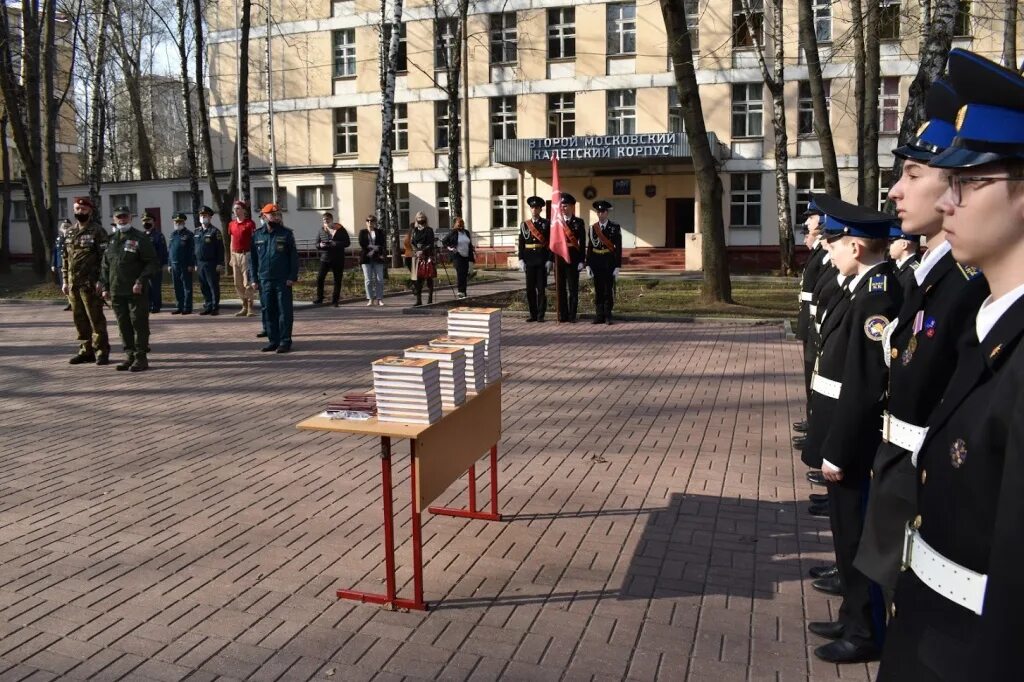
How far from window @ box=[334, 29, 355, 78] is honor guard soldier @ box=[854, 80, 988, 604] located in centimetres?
4456

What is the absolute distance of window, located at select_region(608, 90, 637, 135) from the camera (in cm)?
3994

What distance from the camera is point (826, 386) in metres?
4.12

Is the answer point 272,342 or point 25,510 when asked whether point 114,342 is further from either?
point 25,510

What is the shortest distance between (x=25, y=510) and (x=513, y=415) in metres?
4.28

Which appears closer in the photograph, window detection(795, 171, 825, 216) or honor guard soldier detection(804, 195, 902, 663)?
honor guard soldier detection(804, 195, 902, 663)

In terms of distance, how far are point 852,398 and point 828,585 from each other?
4.63 feet

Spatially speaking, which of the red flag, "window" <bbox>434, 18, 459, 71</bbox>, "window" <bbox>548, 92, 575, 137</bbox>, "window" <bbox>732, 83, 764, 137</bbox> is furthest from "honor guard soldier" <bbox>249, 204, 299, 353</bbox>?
"window" <bbox>548, 92, 575, 137</bbox>

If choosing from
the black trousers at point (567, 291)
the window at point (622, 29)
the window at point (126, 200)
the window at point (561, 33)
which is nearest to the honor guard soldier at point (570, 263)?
the black trousers at point (567, 291)

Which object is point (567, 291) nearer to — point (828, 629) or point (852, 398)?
point (828, 629)

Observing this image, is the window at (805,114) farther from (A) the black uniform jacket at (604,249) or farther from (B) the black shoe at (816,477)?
(B) the black shoe at (816,477)

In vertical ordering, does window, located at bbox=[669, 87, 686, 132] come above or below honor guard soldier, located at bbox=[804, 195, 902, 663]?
above

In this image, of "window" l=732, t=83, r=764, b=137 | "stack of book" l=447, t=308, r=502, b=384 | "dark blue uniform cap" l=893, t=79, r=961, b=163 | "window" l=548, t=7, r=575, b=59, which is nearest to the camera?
"dark blue uniform cap" l=893, t=79, r=961, b=163

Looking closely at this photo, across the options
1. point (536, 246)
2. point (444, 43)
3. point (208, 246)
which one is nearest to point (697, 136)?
point (536, 246)

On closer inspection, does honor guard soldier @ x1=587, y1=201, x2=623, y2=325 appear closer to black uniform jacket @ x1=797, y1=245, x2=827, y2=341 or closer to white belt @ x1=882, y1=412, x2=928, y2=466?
black uniform jacket @ x1=797, y1=245, x2=827, y2=341
